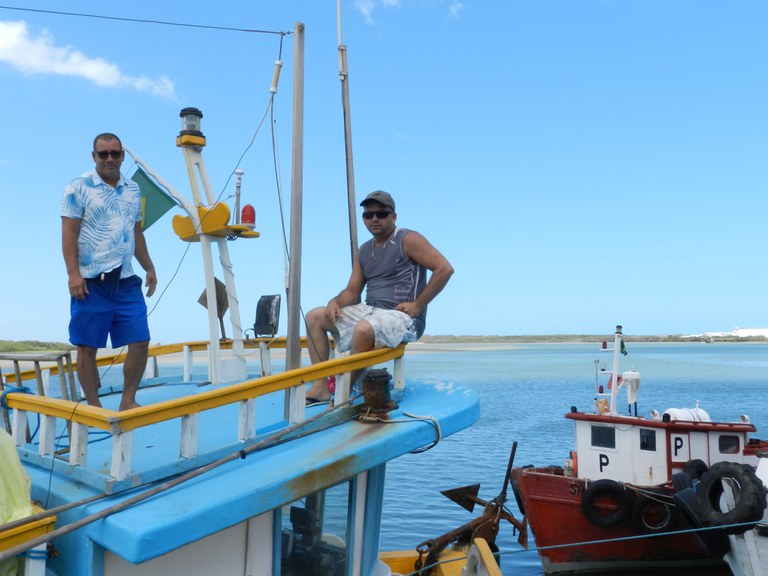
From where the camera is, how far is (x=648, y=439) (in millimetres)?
14508

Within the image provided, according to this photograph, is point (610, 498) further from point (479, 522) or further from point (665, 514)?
point (479, 522)

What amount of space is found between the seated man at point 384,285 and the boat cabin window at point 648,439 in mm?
10400

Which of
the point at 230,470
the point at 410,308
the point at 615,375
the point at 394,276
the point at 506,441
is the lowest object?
the point at 506,441

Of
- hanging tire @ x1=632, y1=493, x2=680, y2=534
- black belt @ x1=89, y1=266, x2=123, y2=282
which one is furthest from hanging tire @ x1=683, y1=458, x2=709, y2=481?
black belt @ x1=89, y1=266, x2=123, y2=282

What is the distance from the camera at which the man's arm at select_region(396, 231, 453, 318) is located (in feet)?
18.4

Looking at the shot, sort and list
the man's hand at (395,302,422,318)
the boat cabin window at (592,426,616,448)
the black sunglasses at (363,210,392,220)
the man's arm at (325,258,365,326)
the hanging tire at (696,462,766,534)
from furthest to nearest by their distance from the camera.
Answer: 1. the boat cabin window at (592,426,616,448)
2. the hanging tire at (696,462,766,534)
3. the man's arm at (325,258,365,326)
4. the black sunglasses at (363,210,392,220)
5. the man's hand at (395,302,422,318)

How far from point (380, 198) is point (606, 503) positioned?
10579mm

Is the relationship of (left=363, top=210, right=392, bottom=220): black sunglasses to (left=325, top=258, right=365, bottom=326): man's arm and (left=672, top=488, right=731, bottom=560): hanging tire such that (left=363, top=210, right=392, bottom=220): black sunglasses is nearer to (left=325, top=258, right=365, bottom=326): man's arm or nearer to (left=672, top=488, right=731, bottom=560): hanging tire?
(left=325, top=258, right=365, bottom=326): man's arm

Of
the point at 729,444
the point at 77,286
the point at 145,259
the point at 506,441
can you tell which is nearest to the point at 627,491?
the point at 729,444

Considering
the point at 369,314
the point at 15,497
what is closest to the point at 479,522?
the point at 369,314

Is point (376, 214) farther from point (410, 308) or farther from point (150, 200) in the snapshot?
point (150, 200)

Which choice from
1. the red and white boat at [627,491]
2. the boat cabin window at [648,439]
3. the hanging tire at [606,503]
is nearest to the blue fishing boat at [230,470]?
the hanging tire at [606,503]

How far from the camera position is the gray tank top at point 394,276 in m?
5.82

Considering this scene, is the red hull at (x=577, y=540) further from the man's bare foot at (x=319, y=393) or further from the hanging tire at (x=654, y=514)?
the man's bare foot at (x=319, y=393)
